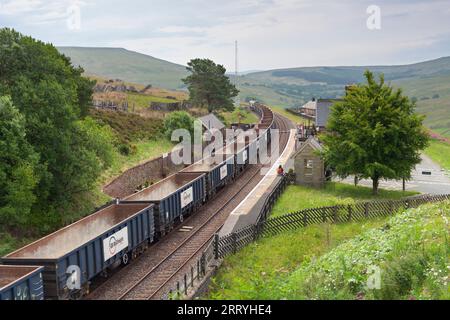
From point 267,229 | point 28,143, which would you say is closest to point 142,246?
point 267,229

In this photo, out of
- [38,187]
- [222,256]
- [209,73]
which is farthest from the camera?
[209,73]

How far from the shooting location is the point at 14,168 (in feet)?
80.9

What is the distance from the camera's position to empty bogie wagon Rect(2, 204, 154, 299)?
16938mm

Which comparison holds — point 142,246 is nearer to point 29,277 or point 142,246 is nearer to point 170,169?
point 29,277

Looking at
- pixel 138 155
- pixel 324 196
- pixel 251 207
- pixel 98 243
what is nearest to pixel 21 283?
pixel 98 243

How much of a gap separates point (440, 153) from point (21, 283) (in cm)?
5529

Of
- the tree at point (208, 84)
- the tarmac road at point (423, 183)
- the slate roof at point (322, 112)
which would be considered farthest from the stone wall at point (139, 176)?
the tree at point (208, 84)

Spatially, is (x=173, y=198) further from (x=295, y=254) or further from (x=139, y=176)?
(x=139, y=176)

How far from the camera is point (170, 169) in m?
49.3

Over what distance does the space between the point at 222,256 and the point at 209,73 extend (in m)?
57.5

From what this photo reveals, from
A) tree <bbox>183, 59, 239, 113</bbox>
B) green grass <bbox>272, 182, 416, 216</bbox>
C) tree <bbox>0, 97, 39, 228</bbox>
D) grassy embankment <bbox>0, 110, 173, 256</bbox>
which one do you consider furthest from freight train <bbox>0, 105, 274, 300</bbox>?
tree <bbox>183, 59, 239, 113</bbox>

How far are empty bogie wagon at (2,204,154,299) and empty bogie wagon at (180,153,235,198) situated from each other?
10891 mm

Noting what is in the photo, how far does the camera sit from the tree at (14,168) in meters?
23.9

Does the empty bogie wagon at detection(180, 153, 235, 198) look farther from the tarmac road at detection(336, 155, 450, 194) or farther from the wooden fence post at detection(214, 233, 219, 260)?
the wooden fence post at detection(214, 233, 219, 260)
